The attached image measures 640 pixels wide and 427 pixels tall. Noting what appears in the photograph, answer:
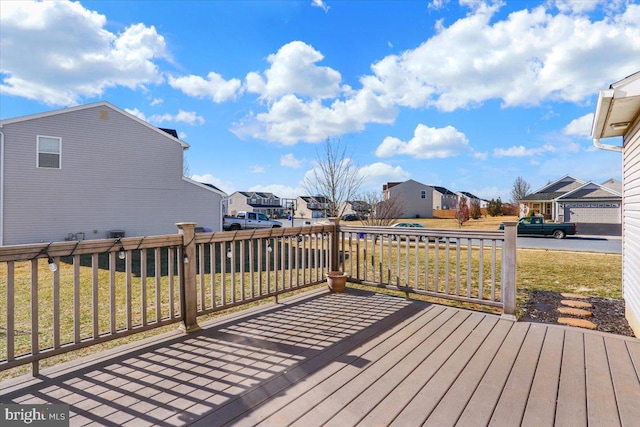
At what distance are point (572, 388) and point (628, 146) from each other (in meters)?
3.53

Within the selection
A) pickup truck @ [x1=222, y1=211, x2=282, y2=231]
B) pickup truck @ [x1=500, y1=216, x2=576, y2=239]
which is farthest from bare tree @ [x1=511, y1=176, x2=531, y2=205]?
pickup truck @ [x1=222, y1=211, x2=282, y2=231]

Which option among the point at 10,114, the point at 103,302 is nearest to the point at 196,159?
the point at 10,114

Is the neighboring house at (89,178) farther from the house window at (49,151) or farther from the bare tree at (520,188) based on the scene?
the bare tree at (520,188)

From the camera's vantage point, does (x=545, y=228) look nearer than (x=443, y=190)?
Yes

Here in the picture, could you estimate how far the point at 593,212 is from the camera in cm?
2331

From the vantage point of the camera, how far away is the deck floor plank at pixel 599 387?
175 centimetres

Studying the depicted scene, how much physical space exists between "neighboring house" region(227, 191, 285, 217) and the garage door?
105 ft

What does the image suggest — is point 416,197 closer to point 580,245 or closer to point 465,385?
point 580,245

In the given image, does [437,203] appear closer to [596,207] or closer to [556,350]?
[596,207]

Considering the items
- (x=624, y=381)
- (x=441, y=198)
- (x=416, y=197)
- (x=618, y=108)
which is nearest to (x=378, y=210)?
(x=618, y=108)

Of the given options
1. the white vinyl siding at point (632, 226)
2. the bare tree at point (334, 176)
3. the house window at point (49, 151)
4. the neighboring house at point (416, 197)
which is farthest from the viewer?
the neighboring house at point (416, 197)

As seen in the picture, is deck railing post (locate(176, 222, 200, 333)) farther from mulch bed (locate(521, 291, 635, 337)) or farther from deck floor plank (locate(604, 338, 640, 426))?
mulch bed (locate(521, 291, 635, 337))

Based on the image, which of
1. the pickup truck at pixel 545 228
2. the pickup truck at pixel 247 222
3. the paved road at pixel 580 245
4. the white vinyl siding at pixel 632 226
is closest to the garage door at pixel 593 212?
the paved road at pixel 580 245

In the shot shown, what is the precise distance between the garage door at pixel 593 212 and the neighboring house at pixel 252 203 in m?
31.9
